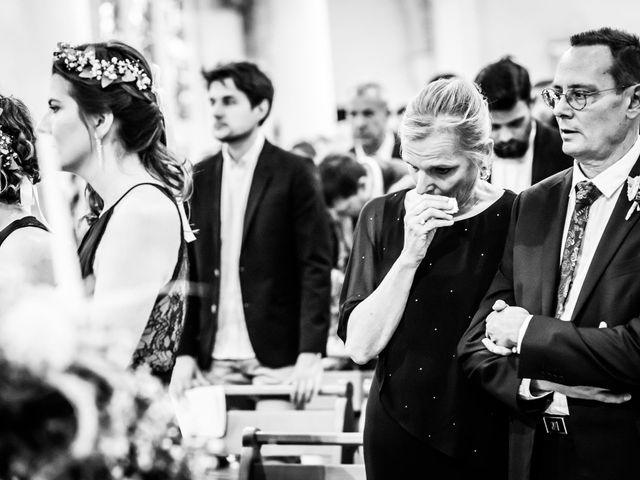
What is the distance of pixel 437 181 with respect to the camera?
3.07 m

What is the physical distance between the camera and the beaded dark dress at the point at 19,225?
301 cm

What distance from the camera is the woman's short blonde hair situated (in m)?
3.05

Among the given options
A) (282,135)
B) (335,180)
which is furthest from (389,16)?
(335,180)

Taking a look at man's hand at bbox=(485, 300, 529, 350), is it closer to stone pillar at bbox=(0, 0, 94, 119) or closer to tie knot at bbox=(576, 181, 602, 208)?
tie knot at bbox=(576, 181, 602, 208)

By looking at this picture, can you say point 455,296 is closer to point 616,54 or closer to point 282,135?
point 616,54

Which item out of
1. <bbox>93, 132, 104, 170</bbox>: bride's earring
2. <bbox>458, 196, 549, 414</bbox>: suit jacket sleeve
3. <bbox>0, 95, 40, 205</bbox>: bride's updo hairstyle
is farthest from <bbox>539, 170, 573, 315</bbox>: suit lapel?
<bbox>0, 95, 40, 205</bbox>: bride's updo hairstyle

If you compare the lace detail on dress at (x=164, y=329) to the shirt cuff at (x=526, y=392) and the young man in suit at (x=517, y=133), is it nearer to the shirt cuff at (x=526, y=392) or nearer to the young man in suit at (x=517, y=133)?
the shirt cuff at (x=526, y=392)

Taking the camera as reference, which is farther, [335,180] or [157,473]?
[335,180]

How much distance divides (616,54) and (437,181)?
23.4 inches

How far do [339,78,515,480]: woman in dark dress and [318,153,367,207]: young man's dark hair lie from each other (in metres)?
3.14

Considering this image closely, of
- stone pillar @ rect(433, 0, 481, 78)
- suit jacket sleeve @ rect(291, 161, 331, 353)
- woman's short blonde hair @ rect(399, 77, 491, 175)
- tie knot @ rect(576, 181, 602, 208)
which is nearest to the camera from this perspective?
tie knot @ rect(576, 181, 602, 208)

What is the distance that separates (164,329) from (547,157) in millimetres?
2360

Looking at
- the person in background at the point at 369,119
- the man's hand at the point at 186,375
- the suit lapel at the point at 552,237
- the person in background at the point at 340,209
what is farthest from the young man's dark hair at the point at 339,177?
the suit lapel at the point at 552,237

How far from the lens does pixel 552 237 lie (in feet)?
9.69
